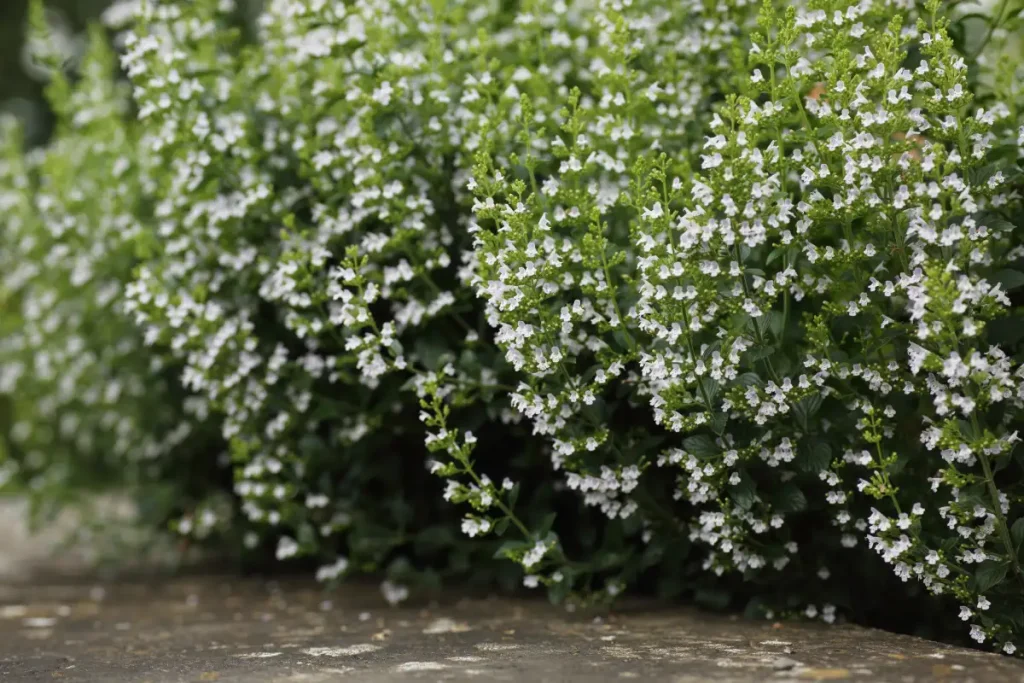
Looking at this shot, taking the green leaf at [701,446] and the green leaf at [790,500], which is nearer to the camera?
the green leaf at [701,446]

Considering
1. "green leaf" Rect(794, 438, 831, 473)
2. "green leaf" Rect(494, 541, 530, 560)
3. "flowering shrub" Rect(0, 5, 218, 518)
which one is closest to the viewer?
"green leaf" Rect(794, 438, 831, 473)

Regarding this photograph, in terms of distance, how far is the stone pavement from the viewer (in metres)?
2.75

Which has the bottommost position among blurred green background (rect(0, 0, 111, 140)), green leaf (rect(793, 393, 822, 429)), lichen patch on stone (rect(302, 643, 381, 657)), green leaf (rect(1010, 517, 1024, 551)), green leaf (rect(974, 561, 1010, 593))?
lichen patch on stone (rect(302, 643, 381, 657))

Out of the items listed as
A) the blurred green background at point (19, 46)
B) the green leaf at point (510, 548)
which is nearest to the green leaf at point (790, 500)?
the green leaf at point (510, 548)

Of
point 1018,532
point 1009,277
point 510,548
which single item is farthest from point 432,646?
point 1009,277

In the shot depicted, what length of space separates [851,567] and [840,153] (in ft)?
4.76

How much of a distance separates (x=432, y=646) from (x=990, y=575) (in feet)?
5.39

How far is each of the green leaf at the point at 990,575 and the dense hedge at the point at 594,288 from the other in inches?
0.5

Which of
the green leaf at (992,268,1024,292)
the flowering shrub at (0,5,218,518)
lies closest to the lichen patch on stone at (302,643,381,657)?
the flowering shrub at (0,5,218,518)

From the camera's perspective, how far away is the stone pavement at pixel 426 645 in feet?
9.02

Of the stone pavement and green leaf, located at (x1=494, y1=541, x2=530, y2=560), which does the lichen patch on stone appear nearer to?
the stone pavement

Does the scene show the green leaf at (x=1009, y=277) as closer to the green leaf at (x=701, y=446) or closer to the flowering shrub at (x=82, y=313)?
the green leaf at (x=701, y=446)

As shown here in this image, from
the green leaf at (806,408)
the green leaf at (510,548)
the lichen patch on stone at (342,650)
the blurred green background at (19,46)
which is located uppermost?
the blurred green background at (19,46)

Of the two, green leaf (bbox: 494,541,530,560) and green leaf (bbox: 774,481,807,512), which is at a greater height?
green leaf (bbox: 774,481,807,512)
